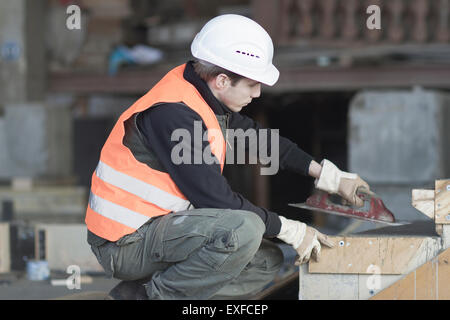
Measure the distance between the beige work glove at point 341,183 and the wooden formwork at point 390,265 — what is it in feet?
0.91

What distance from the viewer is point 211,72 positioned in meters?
3.00

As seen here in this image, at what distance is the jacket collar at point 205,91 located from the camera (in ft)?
9.75

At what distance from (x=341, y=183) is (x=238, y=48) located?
78cm

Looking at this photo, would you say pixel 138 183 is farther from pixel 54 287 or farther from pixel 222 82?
pixel 54 287

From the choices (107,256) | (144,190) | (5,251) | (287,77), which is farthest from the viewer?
(287,77)

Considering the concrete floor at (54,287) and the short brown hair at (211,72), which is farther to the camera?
the concrete floor at (54,287)

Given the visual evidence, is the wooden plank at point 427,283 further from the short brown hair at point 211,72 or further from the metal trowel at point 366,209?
the short brown hair at point 211,72

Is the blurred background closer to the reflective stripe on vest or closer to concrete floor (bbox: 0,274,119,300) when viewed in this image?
concrete floor (bbox: 0,274,119,300)

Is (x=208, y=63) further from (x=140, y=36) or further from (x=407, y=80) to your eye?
(x=140, y=36)

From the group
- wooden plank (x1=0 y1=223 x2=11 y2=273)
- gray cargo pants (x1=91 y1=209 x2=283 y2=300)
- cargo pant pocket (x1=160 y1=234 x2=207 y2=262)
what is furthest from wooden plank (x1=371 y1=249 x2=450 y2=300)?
wooden plank (x1=0 y1=223 x2=11 y2=273)

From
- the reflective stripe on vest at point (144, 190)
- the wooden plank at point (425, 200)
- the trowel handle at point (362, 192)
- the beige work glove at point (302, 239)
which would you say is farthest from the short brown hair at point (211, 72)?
the wooden plank at point (425, 200)

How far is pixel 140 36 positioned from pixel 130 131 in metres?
5.49

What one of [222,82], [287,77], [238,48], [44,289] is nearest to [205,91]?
[222,82]
